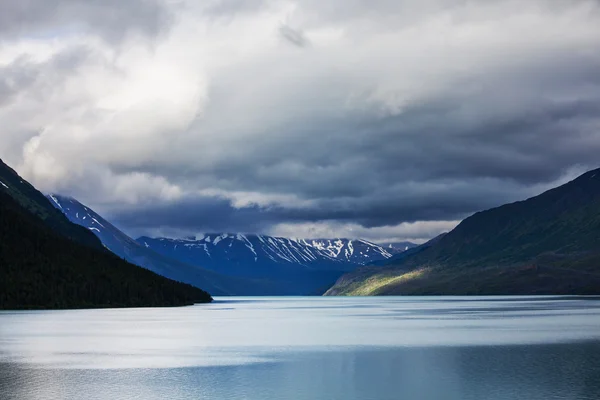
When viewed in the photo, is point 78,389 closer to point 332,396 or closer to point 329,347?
point 332,396

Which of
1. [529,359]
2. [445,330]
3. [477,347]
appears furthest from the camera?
[445,330]

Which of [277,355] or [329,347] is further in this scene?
[329,347]

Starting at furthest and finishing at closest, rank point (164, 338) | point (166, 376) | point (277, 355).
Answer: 1. point (164, 338)
2. point (277, 355)
3. point (166, 376)

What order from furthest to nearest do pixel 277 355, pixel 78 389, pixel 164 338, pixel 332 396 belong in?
pixel 164 338 < pixel 277 355 < pixel 78 389 < pixel 332 396

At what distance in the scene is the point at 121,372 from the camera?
93750 mm

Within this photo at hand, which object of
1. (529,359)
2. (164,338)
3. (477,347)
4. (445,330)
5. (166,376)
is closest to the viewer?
(166,376)

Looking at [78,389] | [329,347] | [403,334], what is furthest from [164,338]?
[78,389]

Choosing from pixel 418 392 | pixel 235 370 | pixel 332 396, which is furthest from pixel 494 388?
pixel 235 370

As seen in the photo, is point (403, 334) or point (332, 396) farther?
point (403, 334)

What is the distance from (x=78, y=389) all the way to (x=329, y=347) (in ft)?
185

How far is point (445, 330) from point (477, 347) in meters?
47.1

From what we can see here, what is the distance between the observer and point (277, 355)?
11338 centimetres

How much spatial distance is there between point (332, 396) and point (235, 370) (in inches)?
971

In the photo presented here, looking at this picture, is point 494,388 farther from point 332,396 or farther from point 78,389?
point 78,389
